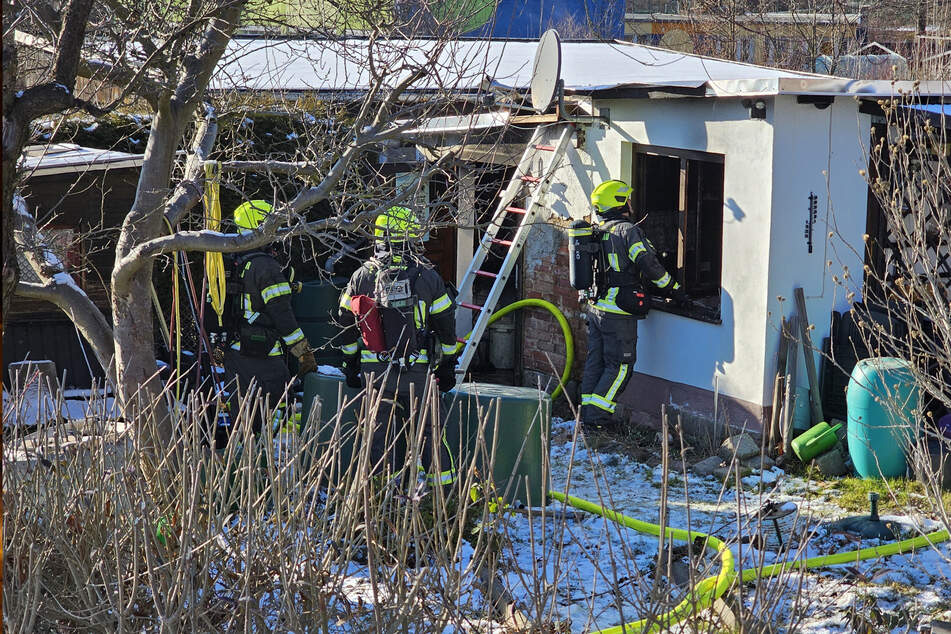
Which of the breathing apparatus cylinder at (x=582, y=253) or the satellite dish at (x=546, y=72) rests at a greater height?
the satellite dish at (x=546, y=72)

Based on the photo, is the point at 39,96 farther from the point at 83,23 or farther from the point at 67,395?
the point at 67,395

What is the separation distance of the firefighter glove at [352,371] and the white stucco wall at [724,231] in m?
2.68

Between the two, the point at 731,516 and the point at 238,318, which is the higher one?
the point at 238,318

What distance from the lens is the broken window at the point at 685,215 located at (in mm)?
8586

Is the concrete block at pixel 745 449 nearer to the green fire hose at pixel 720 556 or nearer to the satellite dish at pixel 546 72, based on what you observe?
the green fire hose at pixel 720 556

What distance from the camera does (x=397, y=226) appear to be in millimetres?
6301

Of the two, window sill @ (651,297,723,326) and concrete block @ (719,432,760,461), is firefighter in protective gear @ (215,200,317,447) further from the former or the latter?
concrete block @ (719,432,760,461)

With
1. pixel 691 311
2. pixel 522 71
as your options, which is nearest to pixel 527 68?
pixel 522 71

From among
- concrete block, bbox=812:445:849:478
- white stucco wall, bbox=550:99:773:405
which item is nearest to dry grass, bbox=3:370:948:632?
concrete block, bbox=812:445:849:478

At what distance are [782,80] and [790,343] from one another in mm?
1881

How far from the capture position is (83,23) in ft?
12.7

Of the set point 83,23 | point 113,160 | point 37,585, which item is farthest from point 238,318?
point 37,585

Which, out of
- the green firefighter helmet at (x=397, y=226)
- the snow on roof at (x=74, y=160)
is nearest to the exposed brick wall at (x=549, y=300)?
the green firefighter helmet at (x=397, y=226)

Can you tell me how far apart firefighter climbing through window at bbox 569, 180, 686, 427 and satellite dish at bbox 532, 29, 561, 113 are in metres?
Answer: 0.82
